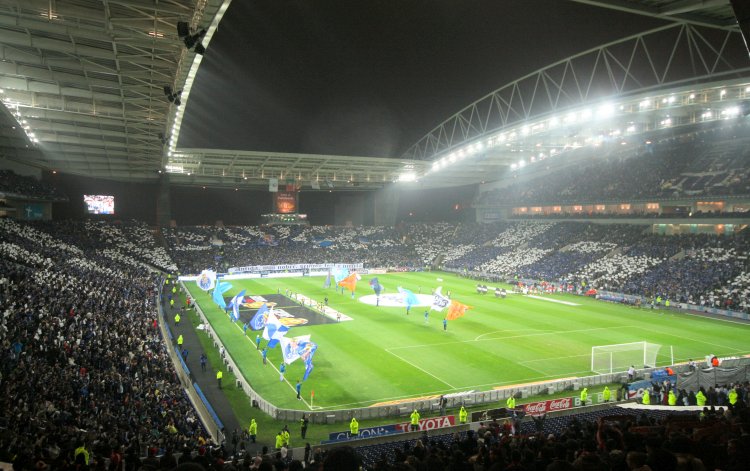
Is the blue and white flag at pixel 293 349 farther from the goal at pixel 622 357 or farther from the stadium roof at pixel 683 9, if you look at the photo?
the stadium roof at pixel 683 9

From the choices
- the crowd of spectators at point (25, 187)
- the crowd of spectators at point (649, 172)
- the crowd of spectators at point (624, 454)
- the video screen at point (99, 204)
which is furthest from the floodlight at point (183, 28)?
the video screen at point (99, 204)

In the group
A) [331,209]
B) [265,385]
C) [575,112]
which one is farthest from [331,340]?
[331,209]

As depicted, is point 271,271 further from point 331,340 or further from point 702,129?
point 702,129

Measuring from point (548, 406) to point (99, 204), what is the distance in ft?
218

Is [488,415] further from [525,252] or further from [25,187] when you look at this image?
[25,187]

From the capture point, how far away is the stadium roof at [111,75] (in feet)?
68.0

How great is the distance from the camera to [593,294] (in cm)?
5128

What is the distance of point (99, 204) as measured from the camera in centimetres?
6988

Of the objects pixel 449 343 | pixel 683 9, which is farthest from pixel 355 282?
pixel 683 9

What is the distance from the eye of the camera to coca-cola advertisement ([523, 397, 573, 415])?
21797 millimetres

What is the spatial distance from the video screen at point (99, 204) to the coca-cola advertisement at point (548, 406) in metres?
65.8

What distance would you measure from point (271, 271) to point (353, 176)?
18875 mm

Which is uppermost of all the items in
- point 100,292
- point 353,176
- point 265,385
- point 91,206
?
point 353,176

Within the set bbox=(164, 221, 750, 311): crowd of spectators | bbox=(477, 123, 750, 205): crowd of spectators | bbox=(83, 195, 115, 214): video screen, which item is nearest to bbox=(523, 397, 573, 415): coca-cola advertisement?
bbox=(164, 221, 750, 311): crowd of spectators
